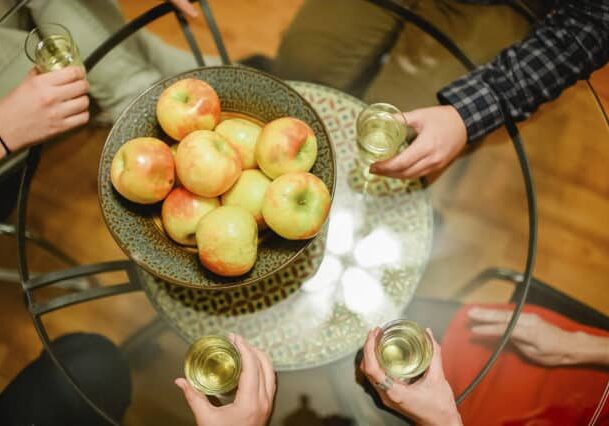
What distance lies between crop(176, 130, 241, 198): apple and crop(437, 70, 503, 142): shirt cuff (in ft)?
1.56

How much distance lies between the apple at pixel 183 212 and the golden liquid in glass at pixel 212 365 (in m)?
0.19

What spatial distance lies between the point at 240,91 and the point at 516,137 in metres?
0.59

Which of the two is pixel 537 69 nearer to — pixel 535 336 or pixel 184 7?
pixel 535 336

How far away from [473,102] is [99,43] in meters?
0.87

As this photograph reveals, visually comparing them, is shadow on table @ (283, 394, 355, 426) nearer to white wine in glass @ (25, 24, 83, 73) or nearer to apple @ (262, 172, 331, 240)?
apple @ (262, 172, 331, 240)

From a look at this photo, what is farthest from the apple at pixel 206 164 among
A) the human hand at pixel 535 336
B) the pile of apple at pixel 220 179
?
the human hand at pixel 535 336

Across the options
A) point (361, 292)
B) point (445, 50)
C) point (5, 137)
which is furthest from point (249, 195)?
point (445, 50)

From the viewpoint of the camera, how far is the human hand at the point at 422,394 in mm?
826

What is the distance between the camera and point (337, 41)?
4.37 ft

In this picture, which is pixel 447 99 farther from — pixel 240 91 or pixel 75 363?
pixel 75 363

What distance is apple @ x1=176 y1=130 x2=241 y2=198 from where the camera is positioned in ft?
2.55

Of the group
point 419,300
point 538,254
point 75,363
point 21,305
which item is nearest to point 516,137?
point 419,300

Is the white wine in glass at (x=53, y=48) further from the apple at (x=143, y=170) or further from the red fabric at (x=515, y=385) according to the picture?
the red fabric at (x=515, y=385)

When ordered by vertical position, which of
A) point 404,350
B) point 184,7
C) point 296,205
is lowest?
point 404,350
